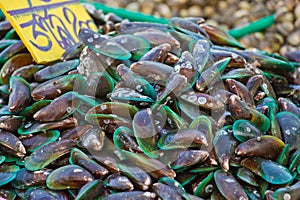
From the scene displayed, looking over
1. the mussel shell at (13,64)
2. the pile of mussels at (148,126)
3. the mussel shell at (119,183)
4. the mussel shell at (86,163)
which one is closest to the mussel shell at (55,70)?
the pile of mussels at (148,126)

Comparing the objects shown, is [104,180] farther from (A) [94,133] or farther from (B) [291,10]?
(B) [291,10]

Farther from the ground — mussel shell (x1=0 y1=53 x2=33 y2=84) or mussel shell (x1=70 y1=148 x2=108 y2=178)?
mussel shell (x1=0 y1=53 x2=33 y2=84)

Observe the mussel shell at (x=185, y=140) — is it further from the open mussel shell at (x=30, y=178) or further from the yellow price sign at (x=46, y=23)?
the yellow price sign at (x=46, y=23)

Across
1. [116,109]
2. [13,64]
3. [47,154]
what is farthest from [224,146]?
[13,64]

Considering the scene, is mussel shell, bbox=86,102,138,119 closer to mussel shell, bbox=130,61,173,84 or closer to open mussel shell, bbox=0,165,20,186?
mussel shell, bbox=130,61,173,84

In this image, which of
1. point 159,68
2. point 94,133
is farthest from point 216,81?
point 94,133

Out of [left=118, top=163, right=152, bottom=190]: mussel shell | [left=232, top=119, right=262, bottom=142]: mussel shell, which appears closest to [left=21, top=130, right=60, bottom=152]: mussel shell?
[left=118, top=163, right=152, bottom=190]: mussel shell
